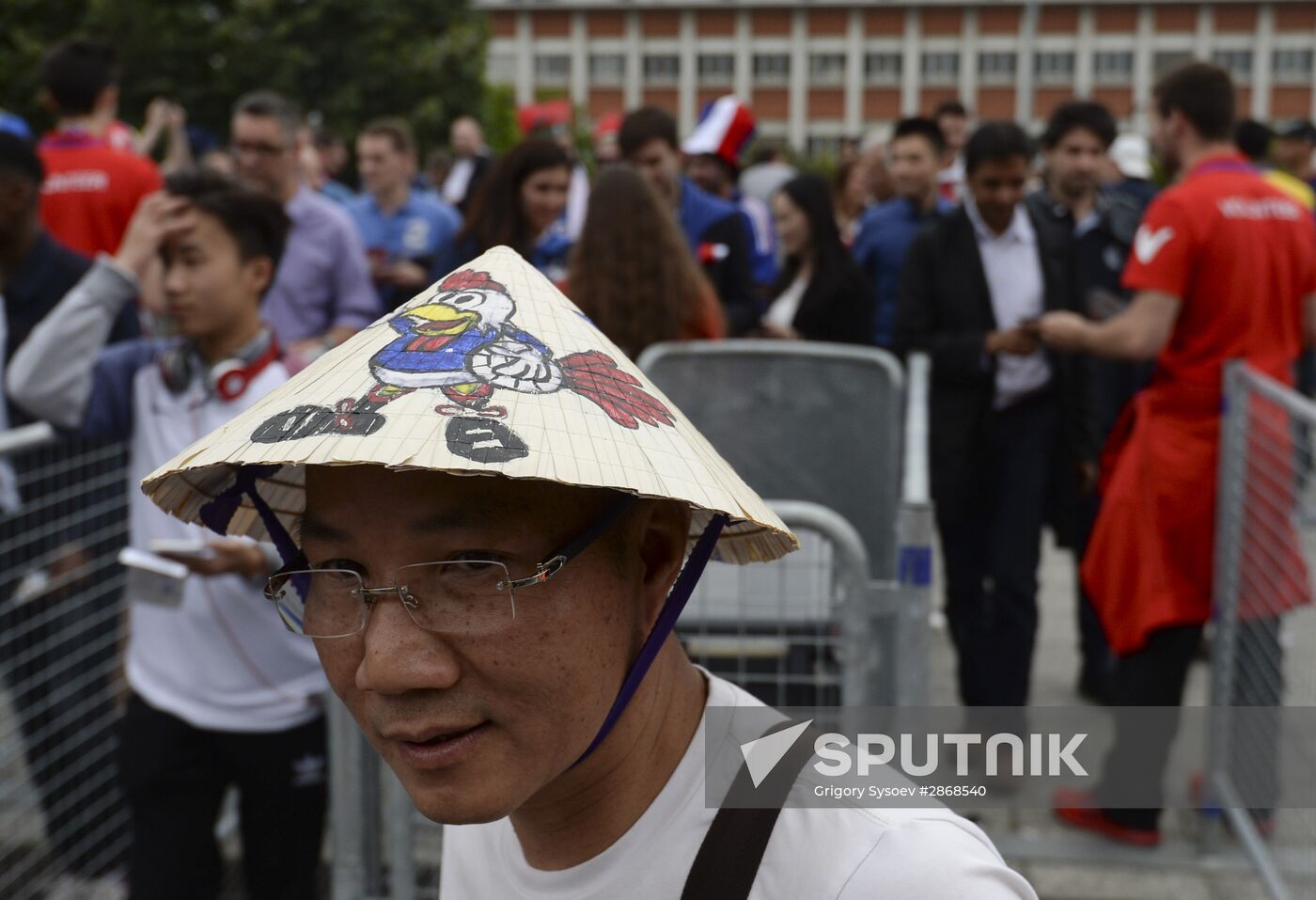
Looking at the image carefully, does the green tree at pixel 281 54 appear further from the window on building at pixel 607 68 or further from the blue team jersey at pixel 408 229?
the window on building at pixel 607 68

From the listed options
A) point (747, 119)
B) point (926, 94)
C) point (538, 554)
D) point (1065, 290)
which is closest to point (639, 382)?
point (538, 554)

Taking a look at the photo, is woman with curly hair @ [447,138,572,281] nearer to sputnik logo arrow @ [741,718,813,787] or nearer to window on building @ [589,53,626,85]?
sputnik logo arrow @ [741,718,813,787]

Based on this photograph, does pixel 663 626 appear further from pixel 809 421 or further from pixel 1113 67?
pixel 1113 67

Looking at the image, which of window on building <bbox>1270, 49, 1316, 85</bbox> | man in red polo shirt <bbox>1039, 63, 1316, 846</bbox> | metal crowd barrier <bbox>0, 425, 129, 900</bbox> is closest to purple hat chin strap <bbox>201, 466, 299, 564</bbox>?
metal crowd barrier <bbox>0, 425, 129, 900</bbox>

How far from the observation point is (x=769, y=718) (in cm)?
136

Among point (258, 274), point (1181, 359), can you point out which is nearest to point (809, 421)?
point (1181, 359)

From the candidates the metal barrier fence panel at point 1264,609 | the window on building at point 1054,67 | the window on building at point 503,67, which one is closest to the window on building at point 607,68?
the window on building at point 503,67

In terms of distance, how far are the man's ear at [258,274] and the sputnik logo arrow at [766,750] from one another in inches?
92.8

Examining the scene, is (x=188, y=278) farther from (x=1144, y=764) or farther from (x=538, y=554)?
(x=1144, y=764)

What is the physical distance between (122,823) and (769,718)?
10.8 feet

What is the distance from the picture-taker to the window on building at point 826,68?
2854 inches

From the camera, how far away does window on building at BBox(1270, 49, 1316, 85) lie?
224 ft

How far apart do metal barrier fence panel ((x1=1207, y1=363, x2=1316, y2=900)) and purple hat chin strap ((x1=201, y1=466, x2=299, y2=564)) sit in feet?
9.40

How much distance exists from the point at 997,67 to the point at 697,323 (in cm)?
7195
